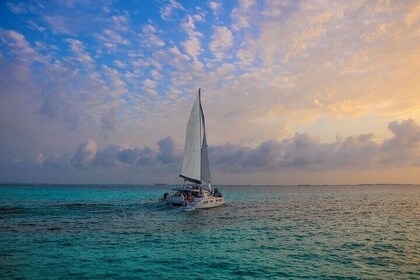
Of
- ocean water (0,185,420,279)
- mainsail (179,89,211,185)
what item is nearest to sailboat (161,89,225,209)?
mainsail (179,89,211,185)

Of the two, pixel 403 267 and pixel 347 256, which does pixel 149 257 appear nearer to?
pixel 347 256

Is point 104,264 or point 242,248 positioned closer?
point 104,264

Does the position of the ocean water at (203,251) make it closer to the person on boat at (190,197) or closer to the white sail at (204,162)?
the person on boat at (190,197)

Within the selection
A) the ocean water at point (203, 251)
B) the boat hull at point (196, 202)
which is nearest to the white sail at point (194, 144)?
the boat hull at point (196, 202)

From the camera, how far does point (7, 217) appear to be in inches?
1508

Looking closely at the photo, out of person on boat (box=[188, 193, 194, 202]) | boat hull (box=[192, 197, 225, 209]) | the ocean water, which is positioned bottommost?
the ocean water

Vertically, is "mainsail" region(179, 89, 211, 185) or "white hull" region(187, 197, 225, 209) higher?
"mainsail" region(179, 89, 211, 185)

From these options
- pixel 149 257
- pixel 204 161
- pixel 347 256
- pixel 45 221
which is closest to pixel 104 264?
pixel 149 257

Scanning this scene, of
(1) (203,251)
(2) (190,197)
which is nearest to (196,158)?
(2) (190,197)

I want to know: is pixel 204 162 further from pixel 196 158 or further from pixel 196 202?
pixel 196 202

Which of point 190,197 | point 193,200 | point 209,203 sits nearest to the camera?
point 193,200

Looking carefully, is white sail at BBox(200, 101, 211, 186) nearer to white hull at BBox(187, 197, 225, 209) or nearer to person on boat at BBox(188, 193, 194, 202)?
white hull at BBox(187, 197, 225, 209)

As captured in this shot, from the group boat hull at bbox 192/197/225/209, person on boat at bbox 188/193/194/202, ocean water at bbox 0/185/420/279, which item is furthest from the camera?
boat hull at bbox 192/197/225/209

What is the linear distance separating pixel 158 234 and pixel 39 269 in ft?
39.7
